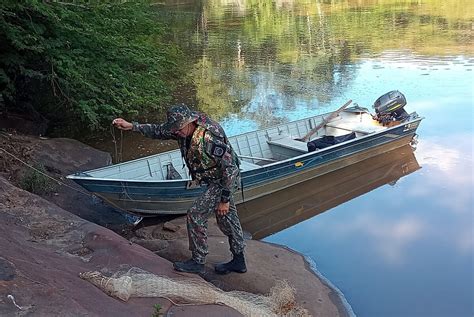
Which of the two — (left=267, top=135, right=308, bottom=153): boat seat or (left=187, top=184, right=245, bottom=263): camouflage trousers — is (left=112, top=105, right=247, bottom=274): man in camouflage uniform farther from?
(left=267, top=135, right=308, bottom=153): boat seat

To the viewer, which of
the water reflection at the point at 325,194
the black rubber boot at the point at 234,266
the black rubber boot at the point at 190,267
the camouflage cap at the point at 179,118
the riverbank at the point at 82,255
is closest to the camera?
the riverbank at the point at 82,255

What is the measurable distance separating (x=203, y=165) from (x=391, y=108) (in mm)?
7537

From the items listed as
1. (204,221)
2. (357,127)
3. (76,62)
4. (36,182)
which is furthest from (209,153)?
(357,127)

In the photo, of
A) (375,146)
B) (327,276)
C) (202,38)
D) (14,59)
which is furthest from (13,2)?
(202,38)

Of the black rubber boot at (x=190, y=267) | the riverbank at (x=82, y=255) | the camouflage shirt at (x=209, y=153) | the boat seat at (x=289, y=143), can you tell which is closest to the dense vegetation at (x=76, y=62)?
the riverbank at (x=82, y=255)

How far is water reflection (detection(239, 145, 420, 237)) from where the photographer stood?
9023 mm

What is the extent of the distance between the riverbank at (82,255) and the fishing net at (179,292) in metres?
0.09

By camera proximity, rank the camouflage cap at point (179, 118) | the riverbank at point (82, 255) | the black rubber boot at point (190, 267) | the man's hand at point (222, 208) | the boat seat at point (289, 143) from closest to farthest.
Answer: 1. the riverbank at point (82, 255)
2. the camouflage cap at point (179, 118)
3. the man's hand at point (222, 208)
4. the black rubber boot at point (190, 267)
5. the boat seat at point (289, 143)

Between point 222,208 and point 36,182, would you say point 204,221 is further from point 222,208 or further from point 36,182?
point 36,182

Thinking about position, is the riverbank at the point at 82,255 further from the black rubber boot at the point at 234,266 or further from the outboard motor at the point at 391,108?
the outboard motor at the point at 391,108

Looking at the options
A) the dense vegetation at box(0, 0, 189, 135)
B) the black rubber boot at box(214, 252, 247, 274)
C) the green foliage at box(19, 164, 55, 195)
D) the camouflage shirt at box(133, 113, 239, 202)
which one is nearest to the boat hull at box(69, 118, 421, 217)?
the green foliage at box(19, 164, 55, 195)

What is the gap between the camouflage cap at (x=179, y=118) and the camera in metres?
4.98

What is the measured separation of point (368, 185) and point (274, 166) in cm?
217

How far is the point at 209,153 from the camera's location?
5.09 meters
